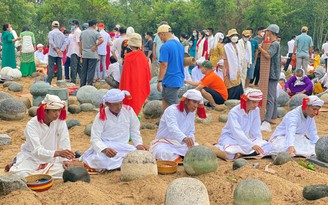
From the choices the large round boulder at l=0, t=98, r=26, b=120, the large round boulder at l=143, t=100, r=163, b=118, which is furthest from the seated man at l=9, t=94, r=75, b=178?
the large round boulder at l=143, t=100, r=163, b=118

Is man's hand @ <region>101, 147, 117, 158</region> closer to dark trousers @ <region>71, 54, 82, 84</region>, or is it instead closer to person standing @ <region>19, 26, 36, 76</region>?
dark trousers @ <region>71, 54, 82, 84</region>

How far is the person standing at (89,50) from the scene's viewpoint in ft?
41.6

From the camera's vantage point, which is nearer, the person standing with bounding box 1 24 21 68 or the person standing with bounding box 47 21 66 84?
the person standing with bounding box 47 21 66 84

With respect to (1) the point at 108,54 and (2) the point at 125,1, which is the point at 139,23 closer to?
(2) the point at 125,1

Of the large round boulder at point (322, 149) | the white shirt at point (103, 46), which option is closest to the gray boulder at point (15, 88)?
the white shirt at point (103, 46)

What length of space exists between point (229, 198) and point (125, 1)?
4642cm

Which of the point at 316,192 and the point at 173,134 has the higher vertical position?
the point at 173,134

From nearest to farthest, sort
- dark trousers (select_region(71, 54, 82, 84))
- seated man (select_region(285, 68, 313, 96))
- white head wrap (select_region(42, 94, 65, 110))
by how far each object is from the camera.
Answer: white head wrap (select_region(42, 94, 65, 110)), seated man (select_region(285, 68, 313, 96)), dark trousers (select_region(71, 54, 82, 84))

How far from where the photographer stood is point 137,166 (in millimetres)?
5730

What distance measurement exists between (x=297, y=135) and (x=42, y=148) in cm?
401

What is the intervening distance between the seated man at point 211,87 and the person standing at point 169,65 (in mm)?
A: 1736

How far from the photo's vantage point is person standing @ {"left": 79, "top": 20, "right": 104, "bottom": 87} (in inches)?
499

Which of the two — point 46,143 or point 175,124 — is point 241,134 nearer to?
point 175,124

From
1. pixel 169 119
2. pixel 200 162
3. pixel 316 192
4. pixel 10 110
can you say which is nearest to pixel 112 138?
pixel 169 119
